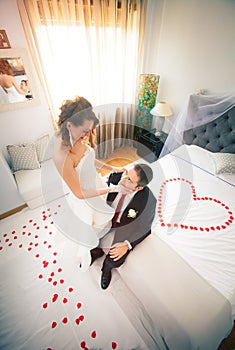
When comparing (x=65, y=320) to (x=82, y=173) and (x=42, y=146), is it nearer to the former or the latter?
(x=82, y=173)

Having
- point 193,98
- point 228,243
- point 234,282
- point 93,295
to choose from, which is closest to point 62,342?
point 93,295

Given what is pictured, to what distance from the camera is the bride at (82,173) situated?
4.15 feet

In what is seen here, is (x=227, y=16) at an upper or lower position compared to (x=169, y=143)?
upper

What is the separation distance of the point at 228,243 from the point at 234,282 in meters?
0.31

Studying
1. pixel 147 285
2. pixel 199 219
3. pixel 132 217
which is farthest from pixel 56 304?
pixel 199 219

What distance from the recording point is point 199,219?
1.51 metres

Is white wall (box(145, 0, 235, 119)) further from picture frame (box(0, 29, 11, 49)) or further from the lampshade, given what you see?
picture frame (box(0, 29, 11, 49))

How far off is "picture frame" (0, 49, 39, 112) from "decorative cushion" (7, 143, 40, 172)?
48 cm

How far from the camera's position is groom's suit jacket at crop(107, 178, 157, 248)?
1.30m

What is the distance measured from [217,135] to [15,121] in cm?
269

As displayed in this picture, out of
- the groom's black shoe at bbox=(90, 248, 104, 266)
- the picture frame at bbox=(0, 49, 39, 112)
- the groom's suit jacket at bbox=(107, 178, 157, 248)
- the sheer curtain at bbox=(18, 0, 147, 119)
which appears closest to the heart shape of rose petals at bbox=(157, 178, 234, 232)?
the groom's suit jacket at bbox=(107, 178, 157, 248)

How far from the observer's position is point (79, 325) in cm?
130

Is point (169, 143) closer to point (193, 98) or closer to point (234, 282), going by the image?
point (193, 98)

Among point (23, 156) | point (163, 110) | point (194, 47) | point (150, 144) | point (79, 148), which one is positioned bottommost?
point (150, 144)
